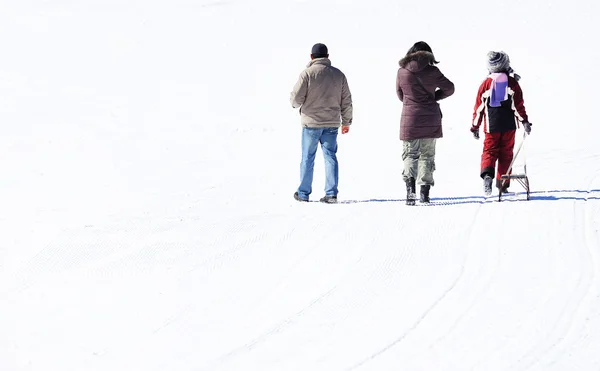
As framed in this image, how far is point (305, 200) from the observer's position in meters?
9.38

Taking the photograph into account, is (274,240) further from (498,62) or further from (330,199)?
(498,62)

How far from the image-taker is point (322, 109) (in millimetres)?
9172

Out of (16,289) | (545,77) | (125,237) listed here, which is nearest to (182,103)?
(545,77)

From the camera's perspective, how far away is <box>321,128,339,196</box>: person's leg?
923 centimetres

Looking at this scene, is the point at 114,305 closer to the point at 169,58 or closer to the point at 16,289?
the point at 16,289

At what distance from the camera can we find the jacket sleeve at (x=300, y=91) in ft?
29.9

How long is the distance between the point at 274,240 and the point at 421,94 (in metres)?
2.38

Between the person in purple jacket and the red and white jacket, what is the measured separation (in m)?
0.42

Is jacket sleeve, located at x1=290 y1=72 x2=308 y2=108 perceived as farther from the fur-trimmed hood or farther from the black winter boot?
A: the black winter boot

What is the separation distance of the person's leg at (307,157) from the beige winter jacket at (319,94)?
4.0 inches

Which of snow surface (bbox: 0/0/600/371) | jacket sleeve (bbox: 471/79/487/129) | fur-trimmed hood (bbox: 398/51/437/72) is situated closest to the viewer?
snow surface (bbox: 0/0/600/371)

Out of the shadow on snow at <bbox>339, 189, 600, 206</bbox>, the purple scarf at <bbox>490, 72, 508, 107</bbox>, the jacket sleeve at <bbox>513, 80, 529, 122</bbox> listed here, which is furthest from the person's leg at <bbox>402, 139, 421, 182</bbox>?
the jacket sleeve at <bbox>513, 80, 529, 122</bbox>

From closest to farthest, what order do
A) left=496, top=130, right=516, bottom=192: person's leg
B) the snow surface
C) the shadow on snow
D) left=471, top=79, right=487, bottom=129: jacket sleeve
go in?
the snow surface → the shadow on snow → left=471, top=79, right=487, bottom=129: jacket sleeve → left=496, top=130, right=516, bottom=192: person's leg

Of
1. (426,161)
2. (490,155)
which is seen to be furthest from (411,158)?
(490,155)
